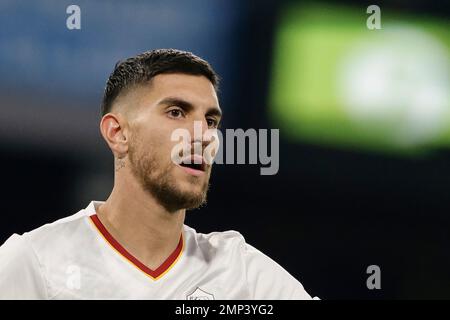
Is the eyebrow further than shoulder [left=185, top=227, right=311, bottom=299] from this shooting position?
No

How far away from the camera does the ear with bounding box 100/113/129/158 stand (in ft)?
7.32

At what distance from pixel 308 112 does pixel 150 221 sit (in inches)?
62.6

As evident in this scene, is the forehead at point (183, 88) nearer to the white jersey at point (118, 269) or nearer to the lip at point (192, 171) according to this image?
the lip at point (192, 171)

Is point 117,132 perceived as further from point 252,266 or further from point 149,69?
point 252,266

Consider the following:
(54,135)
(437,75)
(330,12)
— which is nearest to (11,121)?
(54,135)

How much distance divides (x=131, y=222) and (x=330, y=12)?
6.18 feet

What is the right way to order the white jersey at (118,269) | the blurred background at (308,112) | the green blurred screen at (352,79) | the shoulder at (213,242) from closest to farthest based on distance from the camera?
the white jersey at (118,269) → the shoulder at (213,242) → the blurred background at (308,112) → the green blurred screen at (352,79)

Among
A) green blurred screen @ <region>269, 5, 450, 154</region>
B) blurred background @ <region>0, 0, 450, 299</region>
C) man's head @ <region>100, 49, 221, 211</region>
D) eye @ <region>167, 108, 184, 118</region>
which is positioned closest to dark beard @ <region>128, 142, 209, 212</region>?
man's head @ <region>100, 49, 221, 211</region>

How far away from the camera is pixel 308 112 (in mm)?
3551

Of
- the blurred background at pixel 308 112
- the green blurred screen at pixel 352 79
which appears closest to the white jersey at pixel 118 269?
the blurred background at pixel 308 112

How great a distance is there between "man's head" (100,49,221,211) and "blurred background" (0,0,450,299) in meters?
0.94

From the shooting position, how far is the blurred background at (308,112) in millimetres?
3180

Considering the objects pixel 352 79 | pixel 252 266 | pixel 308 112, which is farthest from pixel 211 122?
pixel 352 79

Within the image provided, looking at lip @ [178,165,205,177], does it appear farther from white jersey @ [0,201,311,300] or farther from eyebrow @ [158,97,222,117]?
white jersey @ [0,201,311,300]
